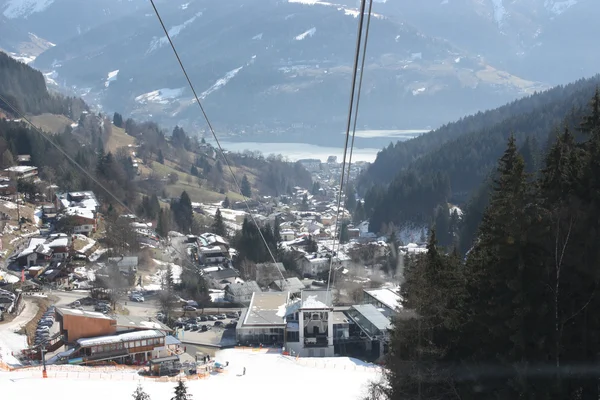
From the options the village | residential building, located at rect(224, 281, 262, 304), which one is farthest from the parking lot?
residential building, located at rect(224, 281, 262, 304)

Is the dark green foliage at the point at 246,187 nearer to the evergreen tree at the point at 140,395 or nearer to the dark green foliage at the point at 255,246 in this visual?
A: the dark green foliage at the point at 255,246

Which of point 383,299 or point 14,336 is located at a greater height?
point 383,299

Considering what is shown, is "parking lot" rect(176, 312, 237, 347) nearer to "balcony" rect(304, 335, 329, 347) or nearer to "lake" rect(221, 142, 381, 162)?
"balcony" rect(304, 335, 329, 347)

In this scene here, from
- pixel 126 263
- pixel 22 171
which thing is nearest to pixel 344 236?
pixel 126 263

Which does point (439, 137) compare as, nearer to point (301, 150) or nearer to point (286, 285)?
point (286, 285)

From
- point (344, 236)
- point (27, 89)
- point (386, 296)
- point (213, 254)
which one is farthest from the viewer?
point (27, 89)

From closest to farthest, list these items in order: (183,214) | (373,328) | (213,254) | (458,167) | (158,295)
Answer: (373,328)
(158,295)
(213,254)
(183,214)
(458,167)

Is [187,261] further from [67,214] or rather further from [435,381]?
[435,381]

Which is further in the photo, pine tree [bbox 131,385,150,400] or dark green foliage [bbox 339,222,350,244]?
dark green foliage [bbox 339,222,350,244]
